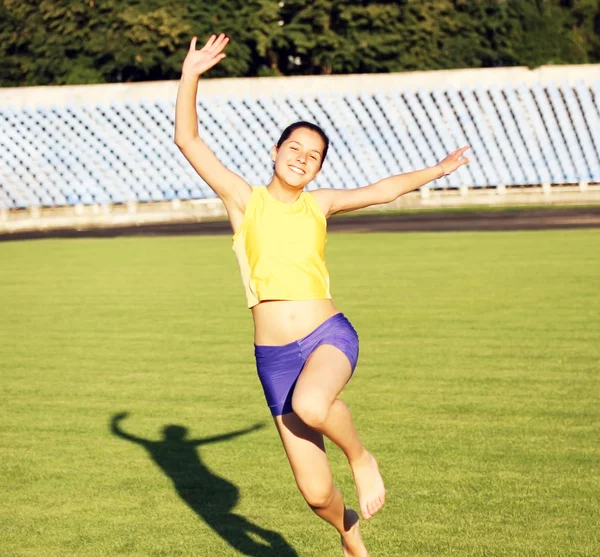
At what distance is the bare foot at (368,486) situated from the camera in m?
5.37

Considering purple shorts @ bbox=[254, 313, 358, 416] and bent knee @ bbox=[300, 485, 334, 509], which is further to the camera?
purple shorts @ bbox=[254, 313, 358, 416]

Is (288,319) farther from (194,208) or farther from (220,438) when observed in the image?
(194,208)

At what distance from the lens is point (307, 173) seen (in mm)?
5609

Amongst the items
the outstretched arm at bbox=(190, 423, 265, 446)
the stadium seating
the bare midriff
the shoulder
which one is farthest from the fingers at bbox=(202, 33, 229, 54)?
the stadium seating

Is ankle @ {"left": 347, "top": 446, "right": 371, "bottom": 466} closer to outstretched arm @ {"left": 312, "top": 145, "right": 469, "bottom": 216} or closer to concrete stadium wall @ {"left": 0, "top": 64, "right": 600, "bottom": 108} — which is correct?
outstretched arm @ {"left": 312, "top": 145, "right": 469, "bottom": 216}

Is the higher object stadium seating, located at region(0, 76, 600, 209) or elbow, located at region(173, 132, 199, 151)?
elbow, located at region(173, 132, 199, 151)

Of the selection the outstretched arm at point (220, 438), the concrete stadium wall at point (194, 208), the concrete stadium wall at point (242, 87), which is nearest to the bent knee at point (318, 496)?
the outstretched arm at point (220, 438)

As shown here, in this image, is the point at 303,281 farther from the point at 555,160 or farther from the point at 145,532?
the point at 555,160

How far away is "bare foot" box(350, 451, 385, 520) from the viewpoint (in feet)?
17.6

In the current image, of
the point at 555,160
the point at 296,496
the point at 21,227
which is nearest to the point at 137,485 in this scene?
the point at 296,496

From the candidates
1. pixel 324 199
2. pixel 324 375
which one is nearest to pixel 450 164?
pixel 324 199

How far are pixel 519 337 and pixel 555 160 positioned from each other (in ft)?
95.1

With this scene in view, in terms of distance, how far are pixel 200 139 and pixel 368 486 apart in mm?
1674

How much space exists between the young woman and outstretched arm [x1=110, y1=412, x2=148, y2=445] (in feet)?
11.2
